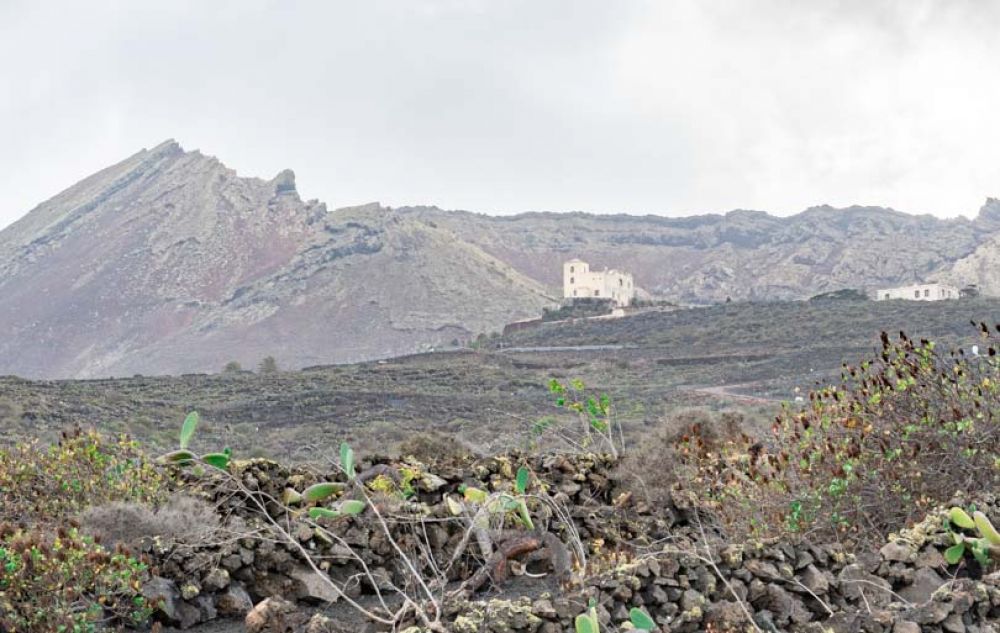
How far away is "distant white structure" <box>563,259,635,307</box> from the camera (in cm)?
8956

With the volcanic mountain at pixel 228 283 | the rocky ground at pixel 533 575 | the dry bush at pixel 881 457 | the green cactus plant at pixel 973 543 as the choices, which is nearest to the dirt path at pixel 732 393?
the dry bush at pixel 881 457

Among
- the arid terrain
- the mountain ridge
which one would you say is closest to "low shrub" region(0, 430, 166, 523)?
the arid terrain

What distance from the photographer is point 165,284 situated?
11619 centimetres

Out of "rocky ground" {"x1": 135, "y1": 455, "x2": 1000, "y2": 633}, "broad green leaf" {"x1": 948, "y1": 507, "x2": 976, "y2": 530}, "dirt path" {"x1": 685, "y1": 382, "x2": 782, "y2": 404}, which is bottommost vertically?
"dirt path" {"x1": 685, "y1": 382, "x2": 782, "y2": 404}

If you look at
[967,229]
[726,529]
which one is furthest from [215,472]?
[967,229]

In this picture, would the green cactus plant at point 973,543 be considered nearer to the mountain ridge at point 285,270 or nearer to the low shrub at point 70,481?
the low shrub at point 70,481

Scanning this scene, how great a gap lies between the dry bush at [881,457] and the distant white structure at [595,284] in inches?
3185

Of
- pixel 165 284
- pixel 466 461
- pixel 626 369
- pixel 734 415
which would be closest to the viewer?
pixel 466 461

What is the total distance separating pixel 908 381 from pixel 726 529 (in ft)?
A: 5.29

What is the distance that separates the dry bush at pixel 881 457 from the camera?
21.8 feet

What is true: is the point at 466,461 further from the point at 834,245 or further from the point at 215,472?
the point at 834,245

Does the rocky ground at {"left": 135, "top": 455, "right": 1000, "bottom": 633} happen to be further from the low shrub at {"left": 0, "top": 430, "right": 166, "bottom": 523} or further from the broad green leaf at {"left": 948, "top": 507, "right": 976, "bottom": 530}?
the low shrub at {"left": 0, "top": 430, "right": 166, "bottom": 523}

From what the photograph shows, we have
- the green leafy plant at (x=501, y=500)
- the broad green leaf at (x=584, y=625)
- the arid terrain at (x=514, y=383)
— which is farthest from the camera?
the arid terrain at (x=514, y=383)

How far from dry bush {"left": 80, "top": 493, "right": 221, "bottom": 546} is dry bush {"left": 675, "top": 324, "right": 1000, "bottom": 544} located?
3.51m
